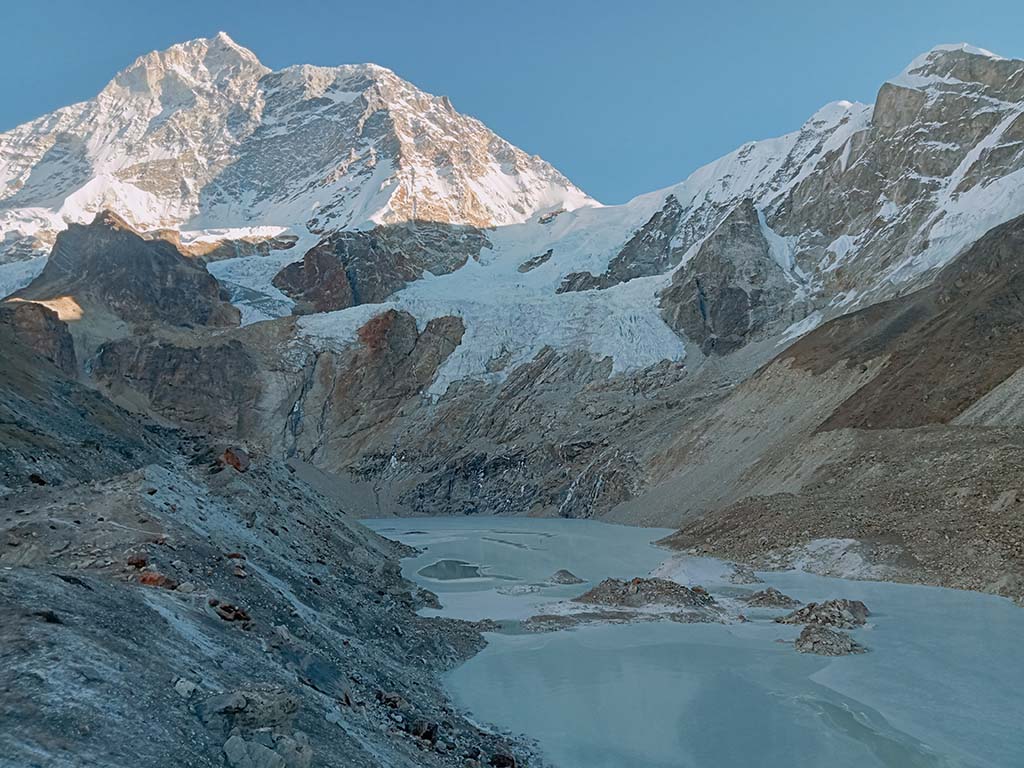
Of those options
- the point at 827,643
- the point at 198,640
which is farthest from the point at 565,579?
the point at 198,640

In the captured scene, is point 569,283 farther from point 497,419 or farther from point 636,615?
point 636,615

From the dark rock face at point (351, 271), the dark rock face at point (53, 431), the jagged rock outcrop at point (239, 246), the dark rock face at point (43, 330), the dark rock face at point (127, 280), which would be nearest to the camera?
the dark rock face at point (53, 431)

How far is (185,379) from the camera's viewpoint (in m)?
110

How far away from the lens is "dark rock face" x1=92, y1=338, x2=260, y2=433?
108125mm

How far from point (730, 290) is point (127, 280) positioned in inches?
3645

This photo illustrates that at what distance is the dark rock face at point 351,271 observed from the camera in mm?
160625

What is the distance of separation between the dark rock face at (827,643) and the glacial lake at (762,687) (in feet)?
1.25

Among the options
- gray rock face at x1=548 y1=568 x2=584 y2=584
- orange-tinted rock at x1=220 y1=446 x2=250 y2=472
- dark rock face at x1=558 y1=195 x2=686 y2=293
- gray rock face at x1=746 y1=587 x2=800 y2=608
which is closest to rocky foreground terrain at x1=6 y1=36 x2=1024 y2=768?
orange-tinted rock at x1=220 y1=446 x2=250 y2=472

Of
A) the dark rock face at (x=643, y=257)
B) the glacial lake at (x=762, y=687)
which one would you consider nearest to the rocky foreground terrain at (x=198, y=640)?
the glacial lake at (x=762, y=687)

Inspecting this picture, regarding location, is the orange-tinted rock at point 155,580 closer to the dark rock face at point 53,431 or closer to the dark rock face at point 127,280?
the dark rock face at point 53,431

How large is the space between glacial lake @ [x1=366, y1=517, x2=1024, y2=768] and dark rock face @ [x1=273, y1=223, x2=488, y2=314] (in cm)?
13825

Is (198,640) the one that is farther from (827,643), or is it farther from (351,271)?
(351,271)

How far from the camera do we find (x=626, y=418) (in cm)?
8381

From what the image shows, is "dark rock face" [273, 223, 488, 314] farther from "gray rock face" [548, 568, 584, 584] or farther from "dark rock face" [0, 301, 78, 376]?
"gray rock face" [548, 568, 584, 584]
